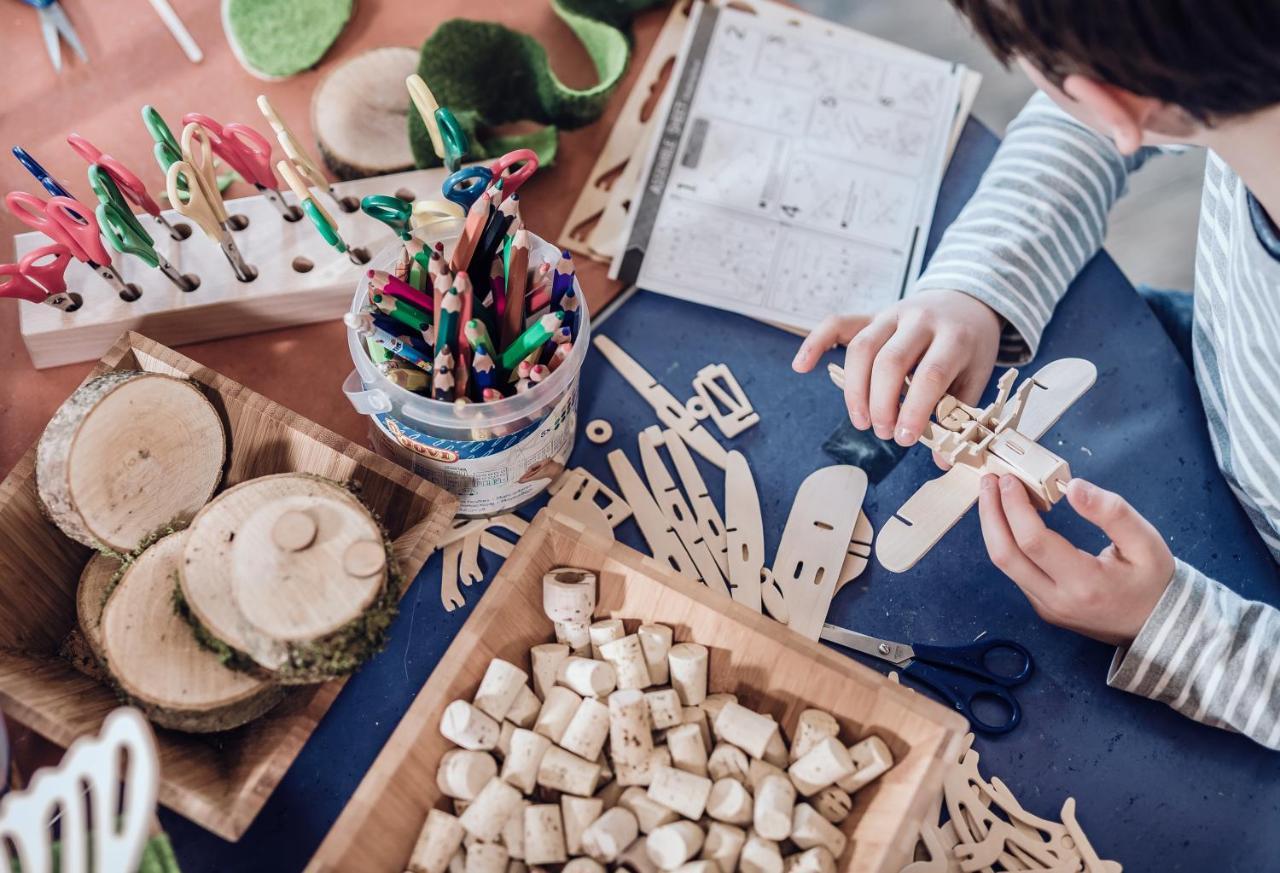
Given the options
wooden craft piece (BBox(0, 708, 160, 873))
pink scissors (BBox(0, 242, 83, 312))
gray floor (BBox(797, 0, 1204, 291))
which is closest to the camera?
wooden craft piece (BBox(0, 708, 160, 873))

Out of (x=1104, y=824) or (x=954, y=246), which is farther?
(x=954, y=246)

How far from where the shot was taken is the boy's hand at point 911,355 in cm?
62

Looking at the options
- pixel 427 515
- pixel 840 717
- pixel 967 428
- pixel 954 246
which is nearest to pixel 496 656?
pixel 427 515

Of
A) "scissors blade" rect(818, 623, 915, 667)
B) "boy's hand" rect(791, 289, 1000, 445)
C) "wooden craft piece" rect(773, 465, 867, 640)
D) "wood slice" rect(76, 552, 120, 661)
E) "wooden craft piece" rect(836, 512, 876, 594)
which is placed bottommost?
"scissors blade" rect(818, 623, 915, 667)

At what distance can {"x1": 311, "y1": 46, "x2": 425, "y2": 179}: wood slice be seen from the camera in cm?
73

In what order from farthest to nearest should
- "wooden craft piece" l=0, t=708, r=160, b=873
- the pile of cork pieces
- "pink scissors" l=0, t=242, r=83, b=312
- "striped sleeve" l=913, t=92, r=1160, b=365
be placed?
"striped sleeve" l=913, t=92, r=1160, b=365
"pink scissors" l=0, t=242, r=83, b=312
the pile of cork pieces
"wooden craft piece" l=0, t=708, r=160, b=873

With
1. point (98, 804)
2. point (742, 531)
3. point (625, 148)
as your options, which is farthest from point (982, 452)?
point (98, 804)

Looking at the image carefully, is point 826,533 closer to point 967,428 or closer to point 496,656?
point 967,428

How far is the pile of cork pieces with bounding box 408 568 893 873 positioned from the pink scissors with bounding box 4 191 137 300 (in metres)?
0.35

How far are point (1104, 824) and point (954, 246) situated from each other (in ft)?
1.29

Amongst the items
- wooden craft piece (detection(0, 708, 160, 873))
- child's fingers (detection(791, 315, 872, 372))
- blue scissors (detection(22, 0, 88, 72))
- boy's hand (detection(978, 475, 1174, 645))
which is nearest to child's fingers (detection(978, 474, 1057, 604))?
boy's hand (detection(978, 475, 1174, 645))

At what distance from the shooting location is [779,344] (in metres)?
0.73

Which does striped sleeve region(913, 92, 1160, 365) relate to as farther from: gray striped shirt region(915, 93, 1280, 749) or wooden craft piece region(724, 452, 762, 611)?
wooden craft piece region(724, 452, 762, 611)

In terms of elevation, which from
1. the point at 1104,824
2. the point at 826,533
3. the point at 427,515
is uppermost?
the point at 427,515
